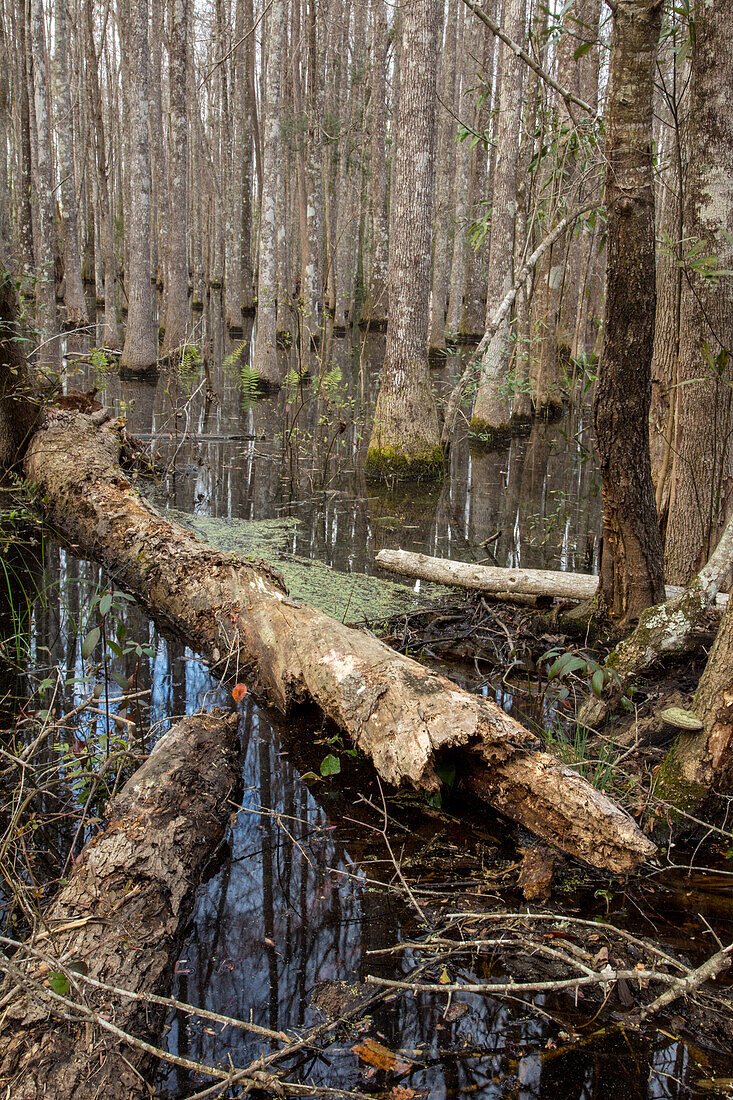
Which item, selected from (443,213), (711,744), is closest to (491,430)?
(711,744)

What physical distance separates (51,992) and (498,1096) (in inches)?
38.2

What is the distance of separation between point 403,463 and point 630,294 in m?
4.56

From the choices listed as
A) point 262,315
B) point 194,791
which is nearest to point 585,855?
point 194,791

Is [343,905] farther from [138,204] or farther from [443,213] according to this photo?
[443,213]

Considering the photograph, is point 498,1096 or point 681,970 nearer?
point 498,1096

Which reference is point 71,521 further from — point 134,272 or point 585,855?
point 134,272

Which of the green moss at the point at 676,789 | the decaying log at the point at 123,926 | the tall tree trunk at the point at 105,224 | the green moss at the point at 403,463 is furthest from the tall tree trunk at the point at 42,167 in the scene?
the green moss at the point at 676,789

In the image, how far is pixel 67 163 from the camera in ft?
37.1

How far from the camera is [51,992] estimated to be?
1595mm

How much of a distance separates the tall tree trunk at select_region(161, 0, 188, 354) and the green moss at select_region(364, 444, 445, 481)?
4697 millimetres

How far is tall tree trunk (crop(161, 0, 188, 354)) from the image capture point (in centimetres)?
1093

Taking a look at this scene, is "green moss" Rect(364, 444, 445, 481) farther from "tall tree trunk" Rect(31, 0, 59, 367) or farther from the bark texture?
the bark texture

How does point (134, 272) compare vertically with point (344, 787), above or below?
above

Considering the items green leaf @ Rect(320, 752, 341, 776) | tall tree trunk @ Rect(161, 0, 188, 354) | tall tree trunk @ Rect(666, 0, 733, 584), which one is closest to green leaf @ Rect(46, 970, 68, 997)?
green leaf @ Rect(320, 752, 341, 776)
